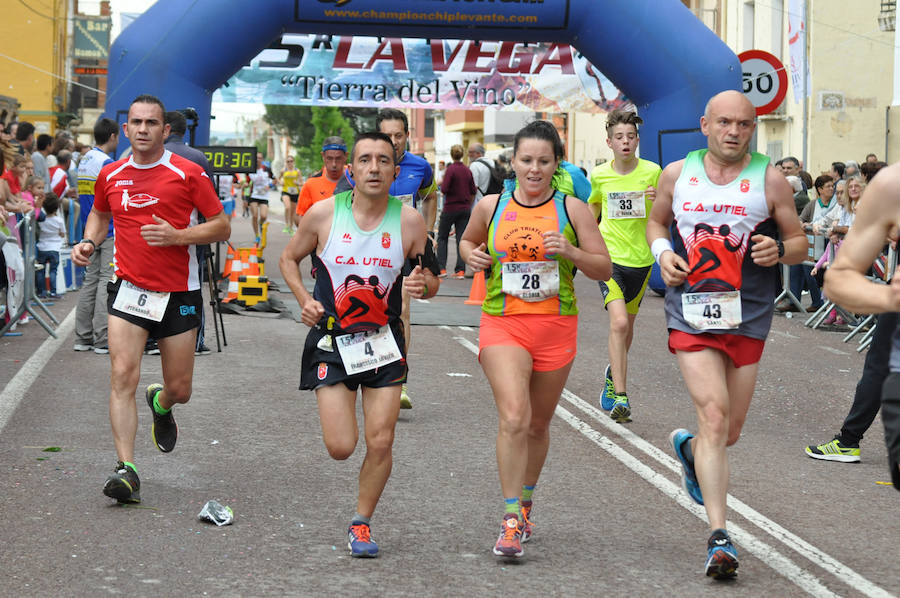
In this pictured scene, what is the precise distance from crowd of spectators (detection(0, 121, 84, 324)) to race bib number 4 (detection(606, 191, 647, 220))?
4988mm

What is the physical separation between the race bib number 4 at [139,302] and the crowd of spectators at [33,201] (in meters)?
4.70

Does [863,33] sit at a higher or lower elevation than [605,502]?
higher

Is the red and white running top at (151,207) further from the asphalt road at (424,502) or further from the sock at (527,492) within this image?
the sock at (527,492)

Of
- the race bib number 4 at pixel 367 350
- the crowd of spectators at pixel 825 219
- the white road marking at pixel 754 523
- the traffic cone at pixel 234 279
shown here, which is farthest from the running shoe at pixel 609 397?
the traffic cone at pixel 234 279

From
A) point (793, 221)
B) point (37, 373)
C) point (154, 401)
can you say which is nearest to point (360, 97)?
point (37, 373)

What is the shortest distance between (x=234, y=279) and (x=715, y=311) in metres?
11.3

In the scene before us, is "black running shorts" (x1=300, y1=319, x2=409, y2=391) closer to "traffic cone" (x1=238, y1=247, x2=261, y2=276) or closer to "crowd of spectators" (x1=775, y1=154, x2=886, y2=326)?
"crowd of spectators" (x1=775, y1=154, x2=886, y2=326)

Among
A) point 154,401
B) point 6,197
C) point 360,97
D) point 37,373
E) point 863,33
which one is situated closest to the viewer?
point 154,401

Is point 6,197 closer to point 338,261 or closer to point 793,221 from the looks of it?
point 338,261

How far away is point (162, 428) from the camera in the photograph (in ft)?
23.5

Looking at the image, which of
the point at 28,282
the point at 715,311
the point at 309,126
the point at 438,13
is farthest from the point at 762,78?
the point at 309,126

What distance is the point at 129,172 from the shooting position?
6668mm

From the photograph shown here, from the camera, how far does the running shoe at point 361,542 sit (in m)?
5.45

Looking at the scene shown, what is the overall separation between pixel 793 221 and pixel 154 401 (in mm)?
3451
